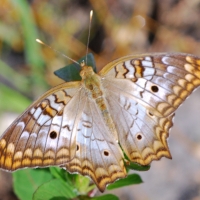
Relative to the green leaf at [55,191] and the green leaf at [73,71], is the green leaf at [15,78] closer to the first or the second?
the green leaf at [73,71]

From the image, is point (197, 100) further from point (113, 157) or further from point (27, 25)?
point (113, 157)

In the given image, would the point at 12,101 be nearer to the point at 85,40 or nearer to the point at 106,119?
the point at 85,40

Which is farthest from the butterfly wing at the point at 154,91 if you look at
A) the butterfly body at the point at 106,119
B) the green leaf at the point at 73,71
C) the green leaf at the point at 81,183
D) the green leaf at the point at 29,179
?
the green leaf at the point at 29,179

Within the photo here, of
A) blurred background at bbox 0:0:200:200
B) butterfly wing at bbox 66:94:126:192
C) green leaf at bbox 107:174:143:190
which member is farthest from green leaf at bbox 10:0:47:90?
green leaf at bbox 107:174:143:190

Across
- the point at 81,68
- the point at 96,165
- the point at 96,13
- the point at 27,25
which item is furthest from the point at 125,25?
the point at 96,165

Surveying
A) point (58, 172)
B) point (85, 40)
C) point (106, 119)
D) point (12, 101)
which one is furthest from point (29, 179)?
point (85, 40)

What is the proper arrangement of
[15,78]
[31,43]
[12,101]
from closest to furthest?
[12,101] < [31,43] < [15,78]
